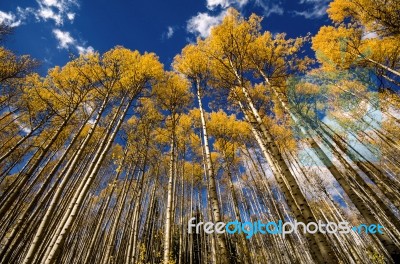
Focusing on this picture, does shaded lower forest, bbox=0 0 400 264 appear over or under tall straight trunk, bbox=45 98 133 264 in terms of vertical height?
over

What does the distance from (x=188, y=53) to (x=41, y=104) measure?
7.65 m

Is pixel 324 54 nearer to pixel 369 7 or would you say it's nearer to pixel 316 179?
pixel 369 7

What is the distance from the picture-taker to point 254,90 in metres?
11.2

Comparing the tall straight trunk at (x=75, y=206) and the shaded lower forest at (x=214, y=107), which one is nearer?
the tall straight trunk at (x=75, y=206)

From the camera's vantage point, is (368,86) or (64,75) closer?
(64,75)

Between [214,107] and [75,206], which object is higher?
[214,107]

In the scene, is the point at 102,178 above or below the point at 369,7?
below

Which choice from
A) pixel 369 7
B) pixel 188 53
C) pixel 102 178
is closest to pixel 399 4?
pixel 369 7

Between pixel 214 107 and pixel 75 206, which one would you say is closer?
pixel 75 206

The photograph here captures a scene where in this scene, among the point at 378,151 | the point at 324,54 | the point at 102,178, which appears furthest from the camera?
the point at 102,178

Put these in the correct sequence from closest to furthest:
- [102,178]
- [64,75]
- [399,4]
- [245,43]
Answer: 1. [245,43]
2. [399,4]
3. [64,75]
4. [102,178]

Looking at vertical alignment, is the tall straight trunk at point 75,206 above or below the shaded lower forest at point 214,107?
below

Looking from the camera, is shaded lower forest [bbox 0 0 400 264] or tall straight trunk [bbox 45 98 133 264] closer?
tall straight trunk [bbox 45 98 133 264]

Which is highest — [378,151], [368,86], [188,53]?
[188,53]
